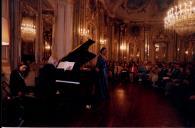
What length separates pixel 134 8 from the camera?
21484mm

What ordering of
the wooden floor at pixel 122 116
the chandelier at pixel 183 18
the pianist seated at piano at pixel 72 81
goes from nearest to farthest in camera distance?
the wooden floor at pixel 122 116
the pianist seated at piano at pixel 72 81
the chandelier at pixel 183 18

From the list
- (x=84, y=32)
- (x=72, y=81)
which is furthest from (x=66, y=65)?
(x=84, y=32)

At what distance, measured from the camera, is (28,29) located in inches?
319

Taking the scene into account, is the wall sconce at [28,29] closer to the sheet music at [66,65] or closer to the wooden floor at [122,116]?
the sheet music at [66,65]

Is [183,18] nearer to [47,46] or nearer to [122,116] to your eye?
[47,46]

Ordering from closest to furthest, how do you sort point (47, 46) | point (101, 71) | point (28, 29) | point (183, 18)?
point (28, 29)
point (101, 71)
point (47, 46)
point (183, 18)

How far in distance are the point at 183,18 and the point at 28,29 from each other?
6177 mm

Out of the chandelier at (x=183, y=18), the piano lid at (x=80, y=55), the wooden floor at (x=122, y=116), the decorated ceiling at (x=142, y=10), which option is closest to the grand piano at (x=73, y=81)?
the piano lid at (x=80, y=55)

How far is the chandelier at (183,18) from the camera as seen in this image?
1111cm

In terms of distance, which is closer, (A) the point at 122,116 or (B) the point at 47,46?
(A) the point at 122,116

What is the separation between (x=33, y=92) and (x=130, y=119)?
2.26 m

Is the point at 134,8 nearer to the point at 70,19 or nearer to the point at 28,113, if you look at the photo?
the point at 70,19

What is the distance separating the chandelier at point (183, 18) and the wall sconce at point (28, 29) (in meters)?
5.88

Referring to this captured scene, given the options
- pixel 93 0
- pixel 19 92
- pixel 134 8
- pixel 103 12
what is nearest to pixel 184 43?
pixel 134 8
